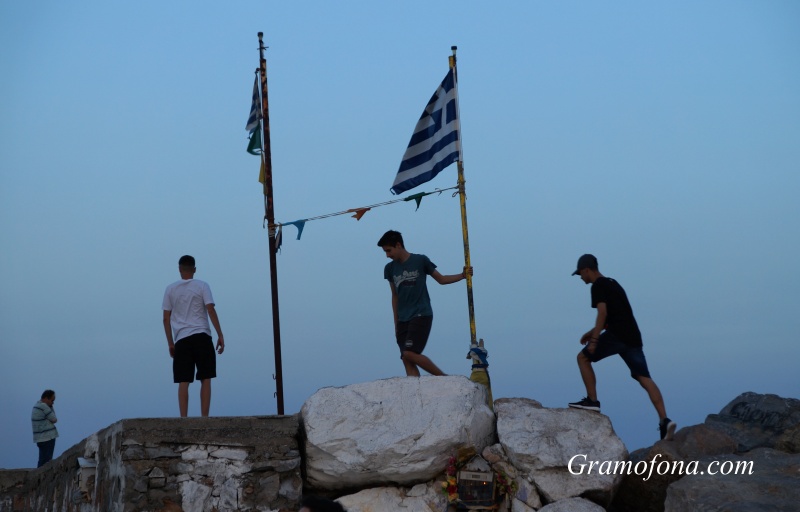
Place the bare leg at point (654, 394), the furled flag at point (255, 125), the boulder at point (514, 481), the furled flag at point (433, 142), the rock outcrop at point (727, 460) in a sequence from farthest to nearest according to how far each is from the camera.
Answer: the furled flag at point (255, 125)
the furled flag at point (433, 142)
the bare leg at point (654, 394)
the boulder at point (514, 481)
the rock outcrop at point (727, 460)

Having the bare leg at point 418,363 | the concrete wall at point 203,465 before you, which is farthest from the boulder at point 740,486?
the concrete wall at point 203,465

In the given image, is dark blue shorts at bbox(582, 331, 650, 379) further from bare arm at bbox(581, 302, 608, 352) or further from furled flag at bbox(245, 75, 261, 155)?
furled flag at bbox(245, 75, 261, 155)

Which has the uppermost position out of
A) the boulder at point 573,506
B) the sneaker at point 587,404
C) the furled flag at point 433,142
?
the furled flag at point 433,142

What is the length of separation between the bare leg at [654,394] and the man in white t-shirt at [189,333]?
414 cm

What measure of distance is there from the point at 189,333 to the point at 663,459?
467 cm

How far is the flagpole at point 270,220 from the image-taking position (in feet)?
36.7

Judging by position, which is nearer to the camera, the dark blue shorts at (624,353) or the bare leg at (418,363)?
the dark blue shorts at (624,353)

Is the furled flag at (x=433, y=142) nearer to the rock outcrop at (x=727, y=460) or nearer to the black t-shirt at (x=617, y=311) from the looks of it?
the black t-shirt at (x=617, y=311)

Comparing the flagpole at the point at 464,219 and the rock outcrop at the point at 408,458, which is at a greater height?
the flagpole at the point at 464,219

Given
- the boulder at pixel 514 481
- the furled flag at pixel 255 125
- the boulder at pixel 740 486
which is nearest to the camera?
the boulder at pixel 740 486

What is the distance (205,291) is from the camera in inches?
383

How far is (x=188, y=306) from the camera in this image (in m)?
9.66

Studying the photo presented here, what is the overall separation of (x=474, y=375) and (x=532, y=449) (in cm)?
133

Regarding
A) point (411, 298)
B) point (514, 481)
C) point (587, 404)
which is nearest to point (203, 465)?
point (411, 298)
